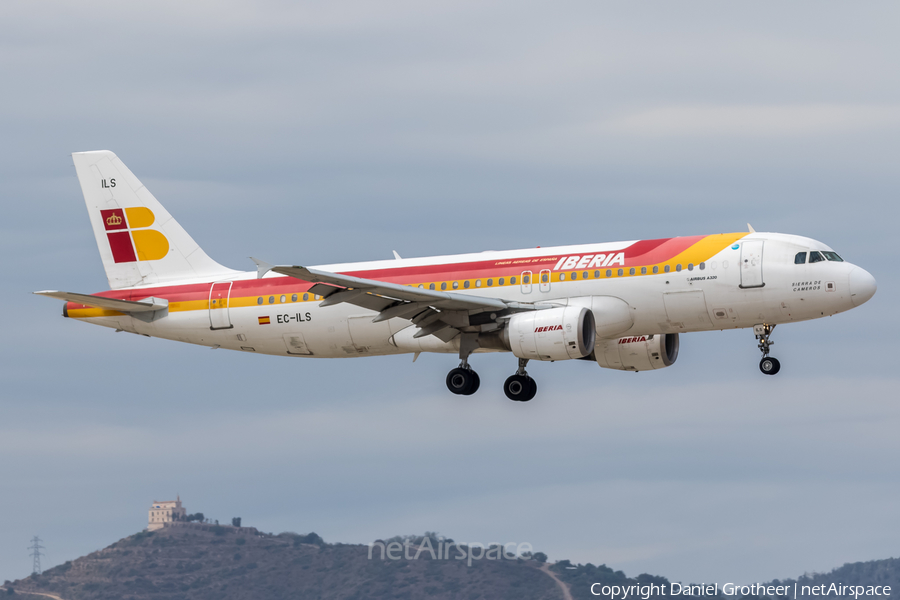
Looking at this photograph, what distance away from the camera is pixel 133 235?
6256 centimetres

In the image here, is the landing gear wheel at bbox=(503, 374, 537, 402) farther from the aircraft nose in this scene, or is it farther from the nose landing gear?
the aircraft nose

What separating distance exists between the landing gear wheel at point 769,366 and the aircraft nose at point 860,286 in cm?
384

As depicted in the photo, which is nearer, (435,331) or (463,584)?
(435,331)

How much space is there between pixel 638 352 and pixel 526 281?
7152 mm

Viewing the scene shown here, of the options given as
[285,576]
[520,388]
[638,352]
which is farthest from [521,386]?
[285,576]

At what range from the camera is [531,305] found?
52688 millimetres

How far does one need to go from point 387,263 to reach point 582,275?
29.4 ft

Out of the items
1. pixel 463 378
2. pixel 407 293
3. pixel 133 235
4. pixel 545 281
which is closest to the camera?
pixel 407 293

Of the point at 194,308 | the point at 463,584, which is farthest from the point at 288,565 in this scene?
the point at 194,308

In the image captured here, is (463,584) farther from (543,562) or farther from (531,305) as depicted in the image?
(531,305)

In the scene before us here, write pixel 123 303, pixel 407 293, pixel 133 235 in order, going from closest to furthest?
pixel 407 293 < pixel 123 303 < pixel 133 235

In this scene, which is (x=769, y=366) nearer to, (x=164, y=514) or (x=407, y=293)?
(x=407, y=293)

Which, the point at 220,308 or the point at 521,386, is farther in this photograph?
the point at 220,308

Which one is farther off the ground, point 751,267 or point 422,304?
point 751,267
